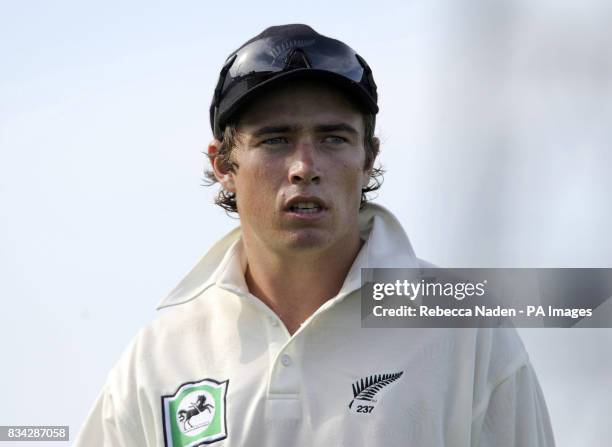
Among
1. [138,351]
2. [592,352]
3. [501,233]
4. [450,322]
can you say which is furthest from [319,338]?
[501,233]

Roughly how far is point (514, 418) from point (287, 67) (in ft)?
4.96

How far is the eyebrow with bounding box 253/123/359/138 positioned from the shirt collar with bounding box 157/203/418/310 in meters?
0.42

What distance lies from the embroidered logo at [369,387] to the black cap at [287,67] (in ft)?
3.40

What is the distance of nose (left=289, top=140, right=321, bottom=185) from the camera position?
3.49 m

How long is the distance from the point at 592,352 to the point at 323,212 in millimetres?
1927

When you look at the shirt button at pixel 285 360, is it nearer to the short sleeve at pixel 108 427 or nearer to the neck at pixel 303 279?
the neck at pixel 303 279

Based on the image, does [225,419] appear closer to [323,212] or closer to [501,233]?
[323,212]

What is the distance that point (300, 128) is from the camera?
142 inches

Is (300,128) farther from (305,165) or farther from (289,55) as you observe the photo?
(289,55)

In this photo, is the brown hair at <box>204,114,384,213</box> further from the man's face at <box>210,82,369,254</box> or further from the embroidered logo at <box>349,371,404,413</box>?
the embroidered logo at <box>349,371,404,413</box>

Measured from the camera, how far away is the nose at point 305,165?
349cm

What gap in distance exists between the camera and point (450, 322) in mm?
3553

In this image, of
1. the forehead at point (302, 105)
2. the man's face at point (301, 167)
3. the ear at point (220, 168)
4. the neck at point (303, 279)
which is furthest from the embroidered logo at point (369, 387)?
the ear at point (220, 168)

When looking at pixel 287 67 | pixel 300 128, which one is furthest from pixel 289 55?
pixel 300 128
